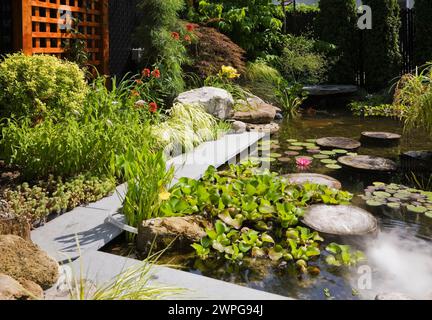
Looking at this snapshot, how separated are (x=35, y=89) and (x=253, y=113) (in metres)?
3.69

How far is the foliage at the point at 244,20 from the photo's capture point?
9586 mm

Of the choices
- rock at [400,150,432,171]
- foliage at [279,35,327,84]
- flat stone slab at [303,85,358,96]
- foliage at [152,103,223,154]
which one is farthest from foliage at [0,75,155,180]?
flat stone slab at [303,85,358,96]

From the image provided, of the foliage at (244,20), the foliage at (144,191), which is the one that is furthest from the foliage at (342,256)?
the foliage at (244,20)

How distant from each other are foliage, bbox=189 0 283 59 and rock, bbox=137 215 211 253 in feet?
21.9

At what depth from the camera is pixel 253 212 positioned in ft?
11.9

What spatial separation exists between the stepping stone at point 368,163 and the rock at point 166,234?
8.26 ft

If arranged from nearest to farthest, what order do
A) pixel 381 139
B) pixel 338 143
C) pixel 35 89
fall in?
pixel 35 89 < pixel 338 143 < pixel 381 139

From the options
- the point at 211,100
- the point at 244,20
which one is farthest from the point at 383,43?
the point at 211,100

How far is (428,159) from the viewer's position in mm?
5621

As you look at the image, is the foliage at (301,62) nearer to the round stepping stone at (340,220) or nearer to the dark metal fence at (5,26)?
the dark metal fence at (5,26)

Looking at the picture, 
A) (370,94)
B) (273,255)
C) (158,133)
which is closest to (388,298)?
(273,255)

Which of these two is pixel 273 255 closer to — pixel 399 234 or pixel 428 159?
pixel 399 234

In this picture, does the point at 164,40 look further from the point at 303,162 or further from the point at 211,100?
the point at 303,162

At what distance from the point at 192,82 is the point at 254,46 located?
260 cm
